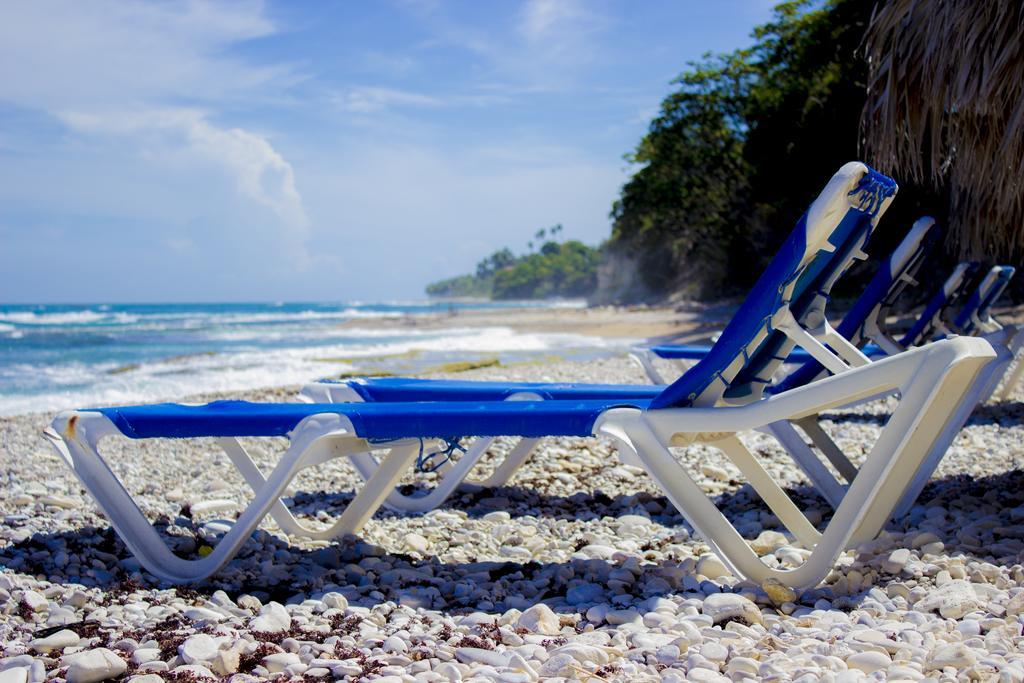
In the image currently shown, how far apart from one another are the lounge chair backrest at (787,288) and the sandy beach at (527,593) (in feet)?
2.27

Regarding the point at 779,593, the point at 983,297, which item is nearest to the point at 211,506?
the point at 779,593

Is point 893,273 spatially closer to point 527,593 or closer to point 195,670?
point 527,593

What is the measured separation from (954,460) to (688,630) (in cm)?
297

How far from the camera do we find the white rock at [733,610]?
2594 millimetres

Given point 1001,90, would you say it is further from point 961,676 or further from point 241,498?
point 241,498

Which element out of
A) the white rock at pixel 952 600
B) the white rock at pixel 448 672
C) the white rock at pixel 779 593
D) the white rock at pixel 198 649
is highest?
the white rock at pixel 198 649

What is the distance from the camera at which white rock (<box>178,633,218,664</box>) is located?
7.72 feet

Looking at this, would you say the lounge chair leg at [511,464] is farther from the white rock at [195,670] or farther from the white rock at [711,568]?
the white rock at [195,670]

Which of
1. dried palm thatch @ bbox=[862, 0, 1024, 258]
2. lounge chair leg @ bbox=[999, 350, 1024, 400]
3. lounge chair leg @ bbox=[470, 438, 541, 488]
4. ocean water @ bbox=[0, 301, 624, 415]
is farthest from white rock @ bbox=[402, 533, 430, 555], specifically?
ocean water @ bbox=[0, 301, 624, 415]

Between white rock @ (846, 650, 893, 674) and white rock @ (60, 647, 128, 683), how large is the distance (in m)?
1.96

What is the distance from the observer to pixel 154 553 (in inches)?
125

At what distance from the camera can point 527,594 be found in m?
3.06

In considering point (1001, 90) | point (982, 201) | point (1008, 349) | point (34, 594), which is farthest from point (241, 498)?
point (1008, 349)

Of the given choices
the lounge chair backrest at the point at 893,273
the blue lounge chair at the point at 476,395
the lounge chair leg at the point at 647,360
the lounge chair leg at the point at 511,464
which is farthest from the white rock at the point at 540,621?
the lounge chair leg at the point at 647,360
